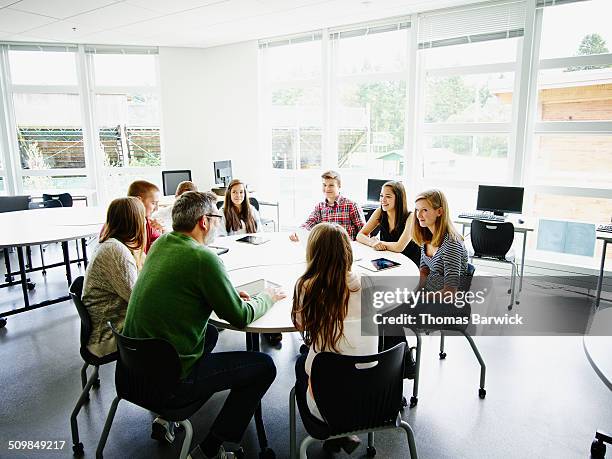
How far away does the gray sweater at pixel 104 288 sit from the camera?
2.23 m

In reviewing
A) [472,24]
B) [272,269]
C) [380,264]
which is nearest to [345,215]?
[380,264]

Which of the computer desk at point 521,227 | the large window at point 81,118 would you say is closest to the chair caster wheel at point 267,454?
the computer desk at point 521,227

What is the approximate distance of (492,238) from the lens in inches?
168

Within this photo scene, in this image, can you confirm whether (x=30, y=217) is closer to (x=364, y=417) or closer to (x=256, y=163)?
(x=256, y=163)

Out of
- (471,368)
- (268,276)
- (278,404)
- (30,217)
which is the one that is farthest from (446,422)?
(30,217)

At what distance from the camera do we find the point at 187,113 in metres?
7.04

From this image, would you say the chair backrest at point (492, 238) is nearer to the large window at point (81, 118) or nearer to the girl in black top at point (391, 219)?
the girl in black top at point (391, 219)

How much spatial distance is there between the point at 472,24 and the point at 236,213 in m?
3.44

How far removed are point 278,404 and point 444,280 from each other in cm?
125

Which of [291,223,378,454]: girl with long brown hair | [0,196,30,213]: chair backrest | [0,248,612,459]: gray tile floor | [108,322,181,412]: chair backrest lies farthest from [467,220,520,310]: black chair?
[0,196,30,213]: chair backrest

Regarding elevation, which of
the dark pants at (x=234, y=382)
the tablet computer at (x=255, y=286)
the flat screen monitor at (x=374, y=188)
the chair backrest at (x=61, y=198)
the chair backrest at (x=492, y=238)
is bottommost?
the dark pants at (x=234, y=382)

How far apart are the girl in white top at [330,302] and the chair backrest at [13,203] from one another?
18.1 feet

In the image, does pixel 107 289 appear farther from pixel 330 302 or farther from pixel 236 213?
pixel 236 213

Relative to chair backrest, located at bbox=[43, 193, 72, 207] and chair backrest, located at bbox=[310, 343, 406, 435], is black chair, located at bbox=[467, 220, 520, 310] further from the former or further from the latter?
chair backrest, located at bbox=[43, 193, 72, 207]
